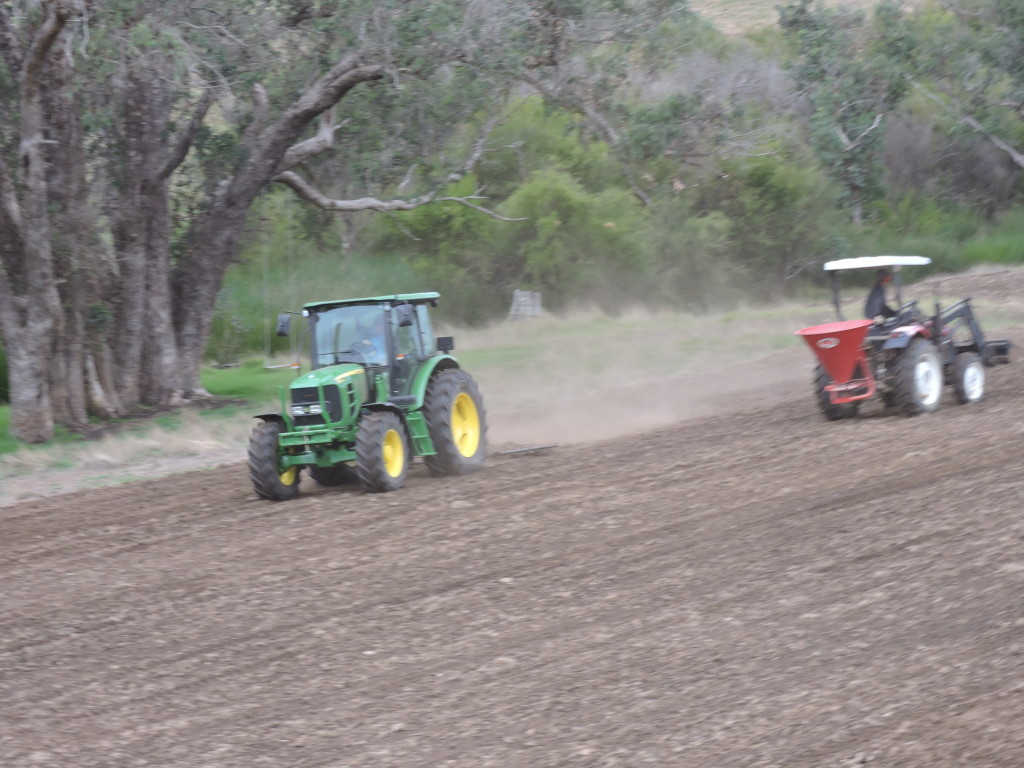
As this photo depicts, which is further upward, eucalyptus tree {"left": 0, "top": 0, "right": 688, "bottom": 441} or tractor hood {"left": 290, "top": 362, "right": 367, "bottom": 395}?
eucalyptus tree {"left": 0, "top": 0, "right": 688, "bottom": 441}

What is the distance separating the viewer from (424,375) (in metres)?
11.5

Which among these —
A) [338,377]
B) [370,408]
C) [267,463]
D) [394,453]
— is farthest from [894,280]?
[267,463]

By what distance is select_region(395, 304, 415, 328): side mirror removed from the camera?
10.9 meters

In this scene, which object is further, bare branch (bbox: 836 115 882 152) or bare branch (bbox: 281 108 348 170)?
bare branch (bbox: 836 115 882 152)

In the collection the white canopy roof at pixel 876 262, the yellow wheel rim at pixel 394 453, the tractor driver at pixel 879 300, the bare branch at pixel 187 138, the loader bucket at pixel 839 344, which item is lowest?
the yellow wheel rim at pixel 394 453

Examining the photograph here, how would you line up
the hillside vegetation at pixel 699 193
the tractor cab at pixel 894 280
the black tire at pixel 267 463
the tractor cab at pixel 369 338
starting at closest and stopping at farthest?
→ the black tire at pixel 267 463 → the tractor cab at pixel 369 338 → the tractor cab at pixel 894 280 → the hillside vegetation at pixel 699 193

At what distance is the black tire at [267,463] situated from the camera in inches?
423

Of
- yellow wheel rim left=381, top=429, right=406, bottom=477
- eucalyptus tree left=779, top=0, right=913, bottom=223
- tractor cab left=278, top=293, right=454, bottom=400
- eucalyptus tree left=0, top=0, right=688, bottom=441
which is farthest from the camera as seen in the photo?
eucalyptus tree left=779, top=0, right=913, bottom=223

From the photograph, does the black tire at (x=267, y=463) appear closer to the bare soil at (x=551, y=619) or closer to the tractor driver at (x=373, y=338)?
the bare soil at (x=551, y=619)

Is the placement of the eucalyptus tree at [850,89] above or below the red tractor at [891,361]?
above

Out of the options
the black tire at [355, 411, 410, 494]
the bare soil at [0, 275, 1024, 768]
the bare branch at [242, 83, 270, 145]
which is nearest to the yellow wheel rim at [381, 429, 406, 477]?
the black tire at [355, 411, 410, 494]

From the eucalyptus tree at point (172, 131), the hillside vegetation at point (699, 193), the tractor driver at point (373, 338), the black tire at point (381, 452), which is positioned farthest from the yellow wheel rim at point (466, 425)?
the hillside vegetation at point (699, 193)

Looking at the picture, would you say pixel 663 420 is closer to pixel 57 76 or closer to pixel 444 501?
pixel 444 501

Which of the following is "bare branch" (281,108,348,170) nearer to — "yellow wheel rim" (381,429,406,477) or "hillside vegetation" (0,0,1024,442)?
"hillside vegetation" (0,0,1024,442)
